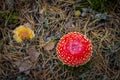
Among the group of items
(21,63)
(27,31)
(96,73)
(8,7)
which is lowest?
(96,73)

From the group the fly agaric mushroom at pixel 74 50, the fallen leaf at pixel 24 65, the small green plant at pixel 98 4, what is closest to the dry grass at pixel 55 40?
the fallen leaf at pixel 24 65

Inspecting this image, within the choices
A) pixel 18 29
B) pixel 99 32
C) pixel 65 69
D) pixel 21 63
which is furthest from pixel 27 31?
pixel 99 32

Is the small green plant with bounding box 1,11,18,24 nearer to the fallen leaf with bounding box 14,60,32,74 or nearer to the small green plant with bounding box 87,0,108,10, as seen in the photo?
the fallen leaf with bounding box 14,60,32,74

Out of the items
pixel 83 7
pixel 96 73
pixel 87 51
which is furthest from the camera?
pixel 83 7

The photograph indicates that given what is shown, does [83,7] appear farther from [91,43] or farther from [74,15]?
[91,43]

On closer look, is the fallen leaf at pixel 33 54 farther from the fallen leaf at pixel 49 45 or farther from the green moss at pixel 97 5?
the green moss at pixel 97 5

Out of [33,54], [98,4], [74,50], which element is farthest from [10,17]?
[98,4]

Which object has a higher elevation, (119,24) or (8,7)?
(8,7)
